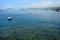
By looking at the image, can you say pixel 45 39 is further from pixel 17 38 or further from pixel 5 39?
pixel 5 39

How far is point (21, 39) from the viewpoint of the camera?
25906mm

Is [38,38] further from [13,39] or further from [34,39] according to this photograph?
[13,39]

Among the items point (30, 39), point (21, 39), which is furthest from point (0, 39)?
point (30, 39)

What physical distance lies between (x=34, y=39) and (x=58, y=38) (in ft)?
17.7

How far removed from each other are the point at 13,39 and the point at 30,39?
151 inches

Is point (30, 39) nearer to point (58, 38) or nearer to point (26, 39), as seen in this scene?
point (26, 39)

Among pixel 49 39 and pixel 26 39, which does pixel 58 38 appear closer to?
pixel 49 39

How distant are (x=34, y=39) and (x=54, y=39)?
438 cm

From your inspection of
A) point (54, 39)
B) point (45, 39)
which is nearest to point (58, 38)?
point (54, 39)

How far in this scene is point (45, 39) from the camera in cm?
2553

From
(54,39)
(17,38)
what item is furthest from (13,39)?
(54,39)

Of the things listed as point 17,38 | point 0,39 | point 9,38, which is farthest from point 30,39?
point 0,39

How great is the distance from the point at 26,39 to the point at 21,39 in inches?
44.8

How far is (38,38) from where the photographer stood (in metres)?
26.0
